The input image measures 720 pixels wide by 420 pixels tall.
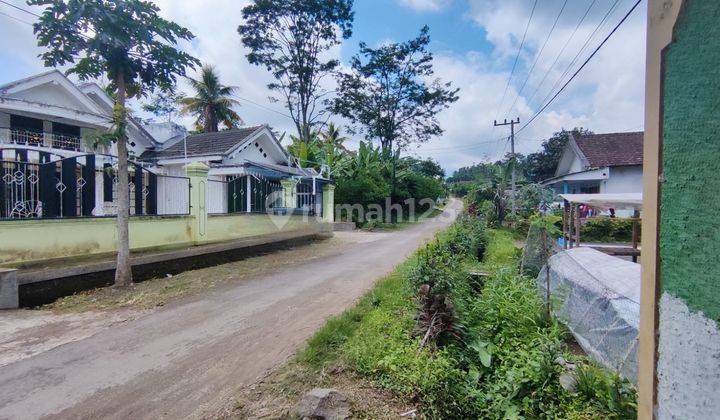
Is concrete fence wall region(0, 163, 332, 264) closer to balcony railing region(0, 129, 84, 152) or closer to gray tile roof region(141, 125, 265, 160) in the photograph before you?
gray tile roof region(141, 125, 265, 160)

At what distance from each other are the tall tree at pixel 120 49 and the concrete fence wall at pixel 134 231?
1.16m

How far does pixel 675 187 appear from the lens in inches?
42.1

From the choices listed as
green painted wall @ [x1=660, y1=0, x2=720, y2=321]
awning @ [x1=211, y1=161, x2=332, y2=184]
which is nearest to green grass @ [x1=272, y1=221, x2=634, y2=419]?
green painted wall @ [x1=660, y1=0, x2=720, y2=321]

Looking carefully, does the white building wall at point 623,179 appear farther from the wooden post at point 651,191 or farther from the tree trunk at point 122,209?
the wooden post at point 651,191

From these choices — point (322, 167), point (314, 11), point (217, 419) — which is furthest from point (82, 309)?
point (314, 11)

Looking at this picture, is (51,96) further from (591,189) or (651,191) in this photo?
(591,189)

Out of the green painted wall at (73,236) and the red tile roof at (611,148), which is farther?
the red tile roof at (611,148)

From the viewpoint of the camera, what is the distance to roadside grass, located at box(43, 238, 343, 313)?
19.9 ft

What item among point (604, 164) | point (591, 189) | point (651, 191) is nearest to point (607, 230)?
point (604, 164)

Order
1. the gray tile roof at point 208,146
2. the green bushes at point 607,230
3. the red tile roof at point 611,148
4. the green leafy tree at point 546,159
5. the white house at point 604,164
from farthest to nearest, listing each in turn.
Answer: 1. the green leafy tree at point 546,159
2. the red tile roof at point 611,148
3. the white house at point 604,164
4. the green bushes at point 607,230
5. the gray tile roof at point 208,146

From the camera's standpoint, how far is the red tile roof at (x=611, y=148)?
20.2 meters

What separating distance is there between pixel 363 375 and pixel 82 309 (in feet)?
16.5

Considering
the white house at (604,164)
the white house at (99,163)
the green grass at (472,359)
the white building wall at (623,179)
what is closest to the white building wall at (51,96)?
the white house at (99,163)

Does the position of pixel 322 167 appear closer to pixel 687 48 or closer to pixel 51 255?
pixel 51 255
